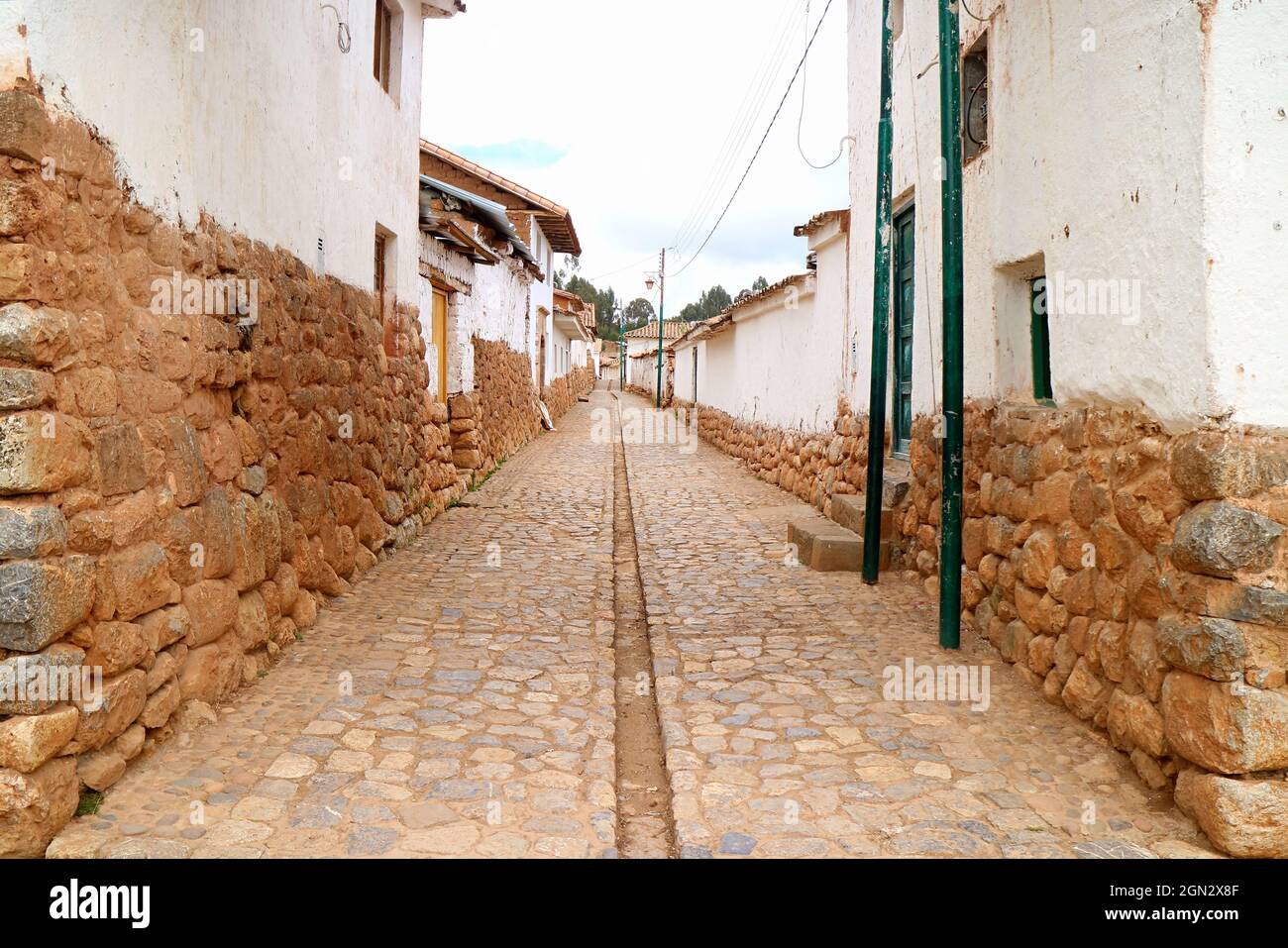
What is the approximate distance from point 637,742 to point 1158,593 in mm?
2152

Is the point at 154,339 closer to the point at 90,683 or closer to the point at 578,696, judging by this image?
the point at 90,683

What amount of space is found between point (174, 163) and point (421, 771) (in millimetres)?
2705

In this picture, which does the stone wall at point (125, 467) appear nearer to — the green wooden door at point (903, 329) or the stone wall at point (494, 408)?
the green wooden door at point (903, 329)

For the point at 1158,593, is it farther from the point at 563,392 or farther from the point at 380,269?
the point at 563,392

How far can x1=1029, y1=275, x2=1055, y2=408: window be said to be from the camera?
16.2 feet

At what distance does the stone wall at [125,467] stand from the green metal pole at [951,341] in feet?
11.7

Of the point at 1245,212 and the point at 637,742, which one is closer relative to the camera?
the point at 1245,212

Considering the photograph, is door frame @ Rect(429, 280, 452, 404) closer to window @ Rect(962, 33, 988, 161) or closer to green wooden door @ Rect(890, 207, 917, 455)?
green wooden door @ Rect(890, 207, 917, 455)

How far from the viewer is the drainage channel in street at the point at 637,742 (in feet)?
10.7

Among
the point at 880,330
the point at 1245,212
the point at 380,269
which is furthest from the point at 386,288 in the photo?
the point at 1245,212

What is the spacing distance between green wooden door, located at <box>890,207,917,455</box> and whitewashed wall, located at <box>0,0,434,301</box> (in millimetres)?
4359

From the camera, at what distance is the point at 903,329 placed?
8125 mm

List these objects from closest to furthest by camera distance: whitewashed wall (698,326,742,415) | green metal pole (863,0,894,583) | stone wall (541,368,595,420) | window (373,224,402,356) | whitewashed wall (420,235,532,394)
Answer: green metal pole (863,0,894,583) → window (373,224,402,356) → whitewashed wall (420,235,532,394) → whitewashed wall (698,326,742,415) → stone wall (541,368,595,420)

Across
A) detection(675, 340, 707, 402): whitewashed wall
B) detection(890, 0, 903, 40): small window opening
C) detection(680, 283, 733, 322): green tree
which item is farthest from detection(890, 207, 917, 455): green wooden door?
detection(680, 283, 733, 322): green tree
